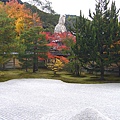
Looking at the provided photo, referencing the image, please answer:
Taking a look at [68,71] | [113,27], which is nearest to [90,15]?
[113,27]

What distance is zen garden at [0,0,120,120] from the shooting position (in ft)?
25.0

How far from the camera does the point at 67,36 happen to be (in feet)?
68.8

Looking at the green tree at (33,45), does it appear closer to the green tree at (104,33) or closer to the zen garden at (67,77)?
the zen garden at (67,77)

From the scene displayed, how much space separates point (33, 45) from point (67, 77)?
417 centimetres

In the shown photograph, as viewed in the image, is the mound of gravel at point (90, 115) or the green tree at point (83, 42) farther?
the green tree at point (83, 42)

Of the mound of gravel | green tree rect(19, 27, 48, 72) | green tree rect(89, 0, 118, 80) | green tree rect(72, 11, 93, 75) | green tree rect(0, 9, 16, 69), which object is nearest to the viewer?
the mound of gravel

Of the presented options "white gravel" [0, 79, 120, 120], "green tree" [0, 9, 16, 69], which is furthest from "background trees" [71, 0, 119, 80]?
"white gravel" [0, 79, 120, 120]

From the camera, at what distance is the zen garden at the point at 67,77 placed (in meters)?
7.62

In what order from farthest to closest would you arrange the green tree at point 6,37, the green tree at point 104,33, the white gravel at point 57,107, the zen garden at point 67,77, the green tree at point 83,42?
the green tree at point 83,42
the green tree at point 6,37
the green tree at point 104,33
the zen garden at point 67,77
the white gravel at point 57,107

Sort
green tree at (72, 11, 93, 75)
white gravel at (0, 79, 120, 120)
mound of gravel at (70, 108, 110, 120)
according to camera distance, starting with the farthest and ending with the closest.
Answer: green tree at (72, 11, 93, 75) < white gravel at (0, 79, 120, 120) < mound of gravel at (70, 108, 110, 120)

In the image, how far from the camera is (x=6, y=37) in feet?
52.2

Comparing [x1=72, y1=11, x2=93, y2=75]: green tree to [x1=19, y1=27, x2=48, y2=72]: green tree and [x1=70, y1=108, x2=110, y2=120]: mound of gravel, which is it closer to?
[x1=19, y1=27, x2=48, y2=72]: green tree

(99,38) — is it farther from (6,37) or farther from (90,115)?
(90,115)

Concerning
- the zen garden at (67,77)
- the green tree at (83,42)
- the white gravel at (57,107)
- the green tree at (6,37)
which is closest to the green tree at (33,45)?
the zen garden at (67,77)
